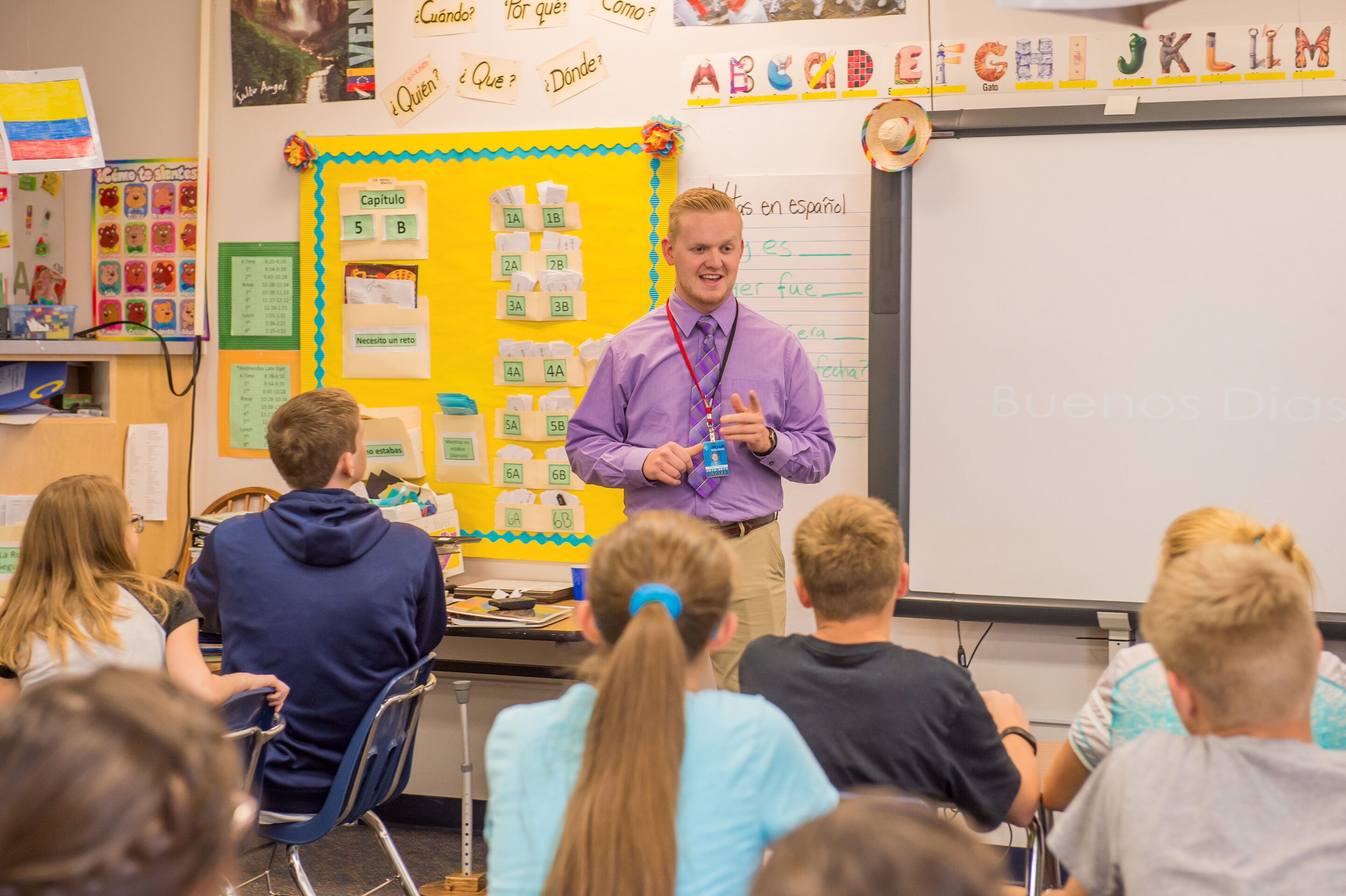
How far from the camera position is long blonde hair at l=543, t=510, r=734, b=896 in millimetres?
1075

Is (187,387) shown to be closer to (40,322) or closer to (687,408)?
(40,322)

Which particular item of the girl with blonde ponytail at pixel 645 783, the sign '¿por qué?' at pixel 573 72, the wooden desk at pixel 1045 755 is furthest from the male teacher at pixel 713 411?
the girl with blonde ponytail at pixel 645 783

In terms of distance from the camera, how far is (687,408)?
2.66 m

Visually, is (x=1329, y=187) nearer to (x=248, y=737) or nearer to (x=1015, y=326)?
(x=1015, y=326)

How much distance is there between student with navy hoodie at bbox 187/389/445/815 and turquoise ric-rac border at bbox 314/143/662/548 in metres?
1.09

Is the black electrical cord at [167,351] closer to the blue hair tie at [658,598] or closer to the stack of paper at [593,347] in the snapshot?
the stack of paper at [593,347]

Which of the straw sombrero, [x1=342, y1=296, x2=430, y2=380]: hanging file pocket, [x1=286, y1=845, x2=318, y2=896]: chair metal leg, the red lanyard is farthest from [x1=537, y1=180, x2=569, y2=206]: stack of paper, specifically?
[x1=286, y1=845, x2=318, y2=896]: chair metal leg

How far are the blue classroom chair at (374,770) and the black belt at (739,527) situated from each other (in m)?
0.73

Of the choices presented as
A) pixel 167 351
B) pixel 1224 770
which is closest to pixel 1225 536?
pixel 1224 770

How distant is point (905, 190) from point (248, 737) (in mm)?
2101

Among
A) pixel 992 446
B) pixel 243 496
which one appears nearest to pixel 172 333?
pixel 243 496

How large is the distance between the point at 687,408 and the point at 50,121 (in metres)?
2.18

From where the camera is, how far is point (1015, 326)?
2.92 meters

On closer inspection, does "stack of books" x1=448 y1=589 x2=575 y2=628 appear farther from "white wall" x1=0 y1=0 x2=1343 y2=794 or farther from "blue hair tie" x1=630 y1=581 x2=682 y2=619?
"blue hair tie" x1=630 y1=581 x2=682 y2=619
